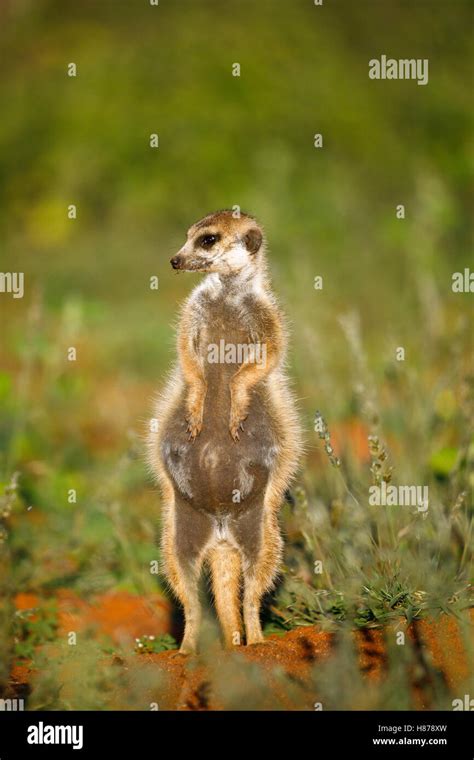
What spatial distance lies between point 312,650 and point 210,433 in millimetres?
1020

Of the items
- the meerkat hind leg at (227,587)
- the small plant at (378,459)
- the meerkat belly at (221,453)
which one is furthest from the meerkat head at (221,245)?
the meerkat hind leg at (227,587)

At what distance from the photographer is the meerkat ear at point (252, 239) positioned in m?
4.57

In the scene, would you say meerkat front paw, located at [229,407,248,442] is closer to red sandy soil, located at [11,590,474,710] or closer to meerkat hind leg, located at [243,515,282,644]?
meerkat hind leg, located at [243,515,282,644]

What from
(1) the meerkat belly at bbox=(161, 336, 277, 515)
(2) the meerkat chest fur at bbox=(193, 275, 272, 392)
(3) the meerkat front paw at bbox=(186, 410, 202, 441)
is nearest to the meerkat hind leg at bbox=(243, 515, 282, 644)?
(1) the meerkat belly at bbox=(161, 336, 277, 515)

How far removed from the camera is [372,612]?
4.38m

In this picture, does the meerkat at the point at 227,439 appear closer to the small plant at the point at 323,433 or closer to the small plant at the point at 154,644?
the small plant at the point at 323,433

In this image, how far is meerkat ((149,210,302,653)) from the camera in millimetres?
4422

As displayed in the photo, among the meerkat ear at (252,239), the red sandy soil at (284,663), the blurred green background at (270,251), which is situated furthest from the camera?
the blurred green background at (270,251)

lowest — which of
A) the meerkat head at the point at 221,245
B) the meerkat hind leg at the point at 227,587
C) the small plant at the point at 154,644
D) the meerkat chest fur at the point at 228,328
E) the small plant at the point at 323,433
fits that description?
the small plant at the point at 154,644

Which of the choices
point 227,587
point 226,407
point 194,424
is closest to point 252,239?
point 226,407

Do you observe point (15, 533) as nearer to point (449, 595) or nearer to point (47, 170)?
point (449, 595)

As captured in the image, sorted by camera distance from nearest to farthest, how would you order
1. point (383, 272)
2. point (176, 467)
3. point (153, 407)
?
point (176, 467) < point (153, 407) < point (383, 272)

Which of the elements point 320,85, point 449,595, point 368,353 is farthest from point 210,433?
point 320,85

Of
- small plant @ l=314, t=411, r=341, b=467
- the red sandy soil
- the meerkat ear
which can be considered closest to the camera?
the red sandy soil
